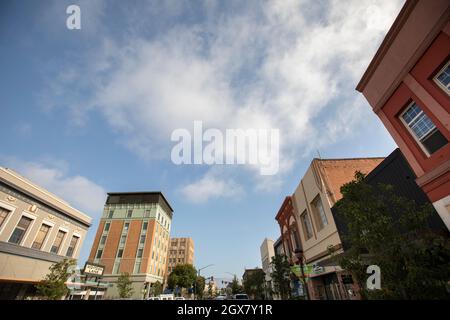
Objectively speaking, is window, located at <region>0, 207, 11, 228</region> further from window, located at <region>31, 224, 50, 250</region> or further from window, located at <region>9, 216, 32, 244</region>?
window, located at <region>31, 224, 50, 250</region>

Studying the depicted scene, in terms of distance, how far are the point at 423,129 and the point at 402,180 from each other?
8.07ft

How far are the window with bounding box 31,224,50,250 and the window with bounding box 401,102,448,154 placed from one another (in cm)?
2935

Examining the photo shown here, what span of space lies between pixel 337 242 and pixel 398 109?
9.53m

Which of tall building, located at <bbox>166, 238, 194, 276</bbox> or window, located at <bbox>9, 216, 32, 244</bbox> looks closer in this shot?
window, located at <bbox>9, 216, 32, 244</bbox>

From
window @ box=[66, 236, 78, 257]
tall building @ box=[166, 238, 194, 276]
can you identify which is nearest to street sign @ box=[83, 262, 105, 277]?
window @ box=[66, 236, 78, 257]

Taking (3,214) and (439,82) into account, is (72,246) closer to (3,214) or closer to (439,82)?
(3,214)

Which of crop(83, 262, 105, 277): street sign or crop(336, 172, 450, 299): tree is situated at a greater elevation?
crop(83, 262, 105, 277): street sign

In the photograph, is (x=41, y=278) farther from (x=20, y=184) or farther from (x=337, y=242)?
(x=337, y=242)

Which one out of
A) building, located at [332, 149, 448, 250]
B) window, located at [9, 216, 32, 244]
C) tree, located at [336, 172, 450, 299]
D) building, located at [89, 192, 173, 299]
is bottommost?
tree, located at [336, 172, 450, 299]

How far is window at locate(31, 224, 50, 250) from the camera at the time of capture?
20562mm

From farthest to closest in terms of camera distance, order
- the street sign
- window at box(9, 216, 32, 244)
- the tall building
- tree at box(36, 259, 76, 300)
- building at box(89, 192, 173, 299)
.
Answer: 1. the tall building
2. building at box(89, 192, 173, 299)
3. the street sign
4. window at box(9, 216, 32, 244)
5. tree at box(36, 259, 76, 300)

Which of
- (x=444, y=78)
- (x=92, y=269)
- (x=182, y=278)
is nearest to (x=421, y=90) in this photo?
(x=444, y=78)

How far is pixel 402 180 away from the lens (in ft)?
33.9
